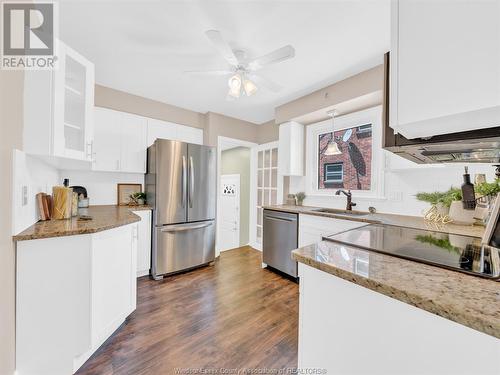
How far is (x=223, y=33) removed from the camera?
1796 mm

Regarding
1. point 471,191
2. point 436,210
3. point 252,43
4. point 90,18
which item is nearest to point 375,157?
point 436,210

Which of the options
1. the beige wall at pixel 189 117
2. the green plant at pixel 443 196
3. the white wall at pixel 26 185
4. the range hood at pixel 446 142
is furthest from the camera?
the beige wall at pixel 189 117

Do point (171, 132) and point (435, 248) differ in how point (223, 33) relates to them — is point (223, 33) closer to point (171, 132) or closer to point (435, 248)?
point (171, 132)

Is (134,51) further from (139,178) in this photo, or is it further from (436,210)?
(436,210)

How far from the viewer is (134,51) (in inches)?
81.1

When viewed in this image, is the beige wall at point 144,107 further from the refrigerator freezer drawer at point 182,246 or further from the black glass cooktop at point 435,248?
the black glass cooktop at point 435,248

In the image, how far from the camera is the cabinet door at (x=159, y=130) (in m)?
3.19

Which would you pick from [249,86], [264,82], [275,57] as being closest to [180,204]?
[249,86]

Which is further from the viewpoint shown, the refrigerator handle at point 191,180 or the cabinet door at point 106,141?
the refrigerator handle at point 191,180

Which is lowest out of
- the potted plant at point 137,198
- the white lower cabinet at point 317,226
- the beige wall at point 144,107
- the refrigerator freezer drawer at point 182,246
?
the refrigerator freezer drawer at point 182,246

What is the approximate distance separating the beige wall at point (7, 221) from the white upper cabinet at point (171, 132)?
1925 millimetres

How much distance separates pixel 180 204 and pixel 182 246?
0.58 meters

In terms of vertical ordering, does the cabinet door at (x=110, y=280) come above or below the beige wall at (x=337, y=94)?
below

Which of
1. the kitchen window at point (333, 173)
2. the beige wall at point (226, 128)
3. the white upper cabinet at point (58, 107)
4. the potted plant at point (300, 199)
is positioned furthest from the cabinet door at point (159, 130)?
the kitchen window at point (333, 173)
